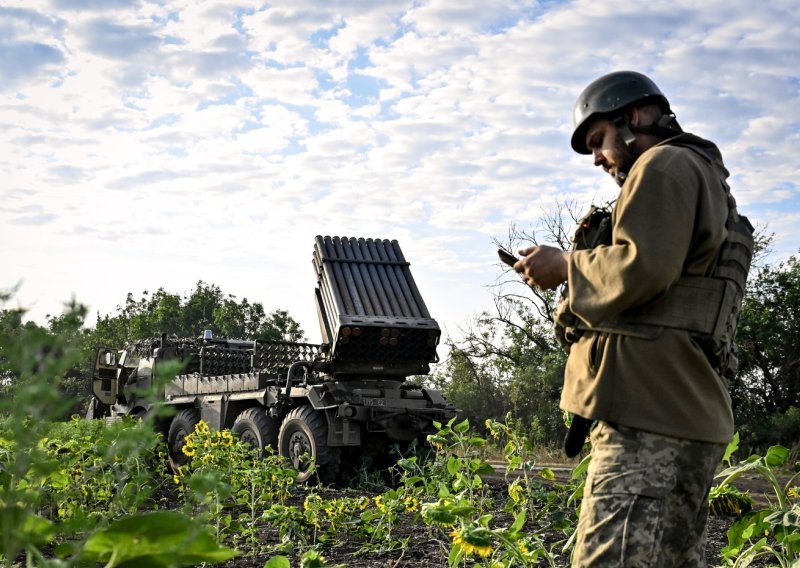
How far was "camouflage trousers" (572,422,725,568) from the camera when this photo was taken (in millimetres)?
2605

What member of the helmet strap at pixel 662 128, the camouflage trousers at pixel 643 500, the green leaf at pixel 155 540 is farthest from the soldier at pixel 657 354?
the green leaf at pixel 155 540

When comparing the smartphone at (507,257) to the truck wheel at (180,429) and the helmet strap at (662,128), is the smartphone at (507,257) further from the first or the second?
the truck wheel at (180,429)

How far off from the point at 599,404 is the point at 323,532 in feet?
12.9

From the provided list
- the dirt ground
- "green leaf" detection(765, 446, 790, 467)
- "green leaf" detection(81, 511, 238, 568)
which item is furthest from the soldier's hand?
the dirt ground

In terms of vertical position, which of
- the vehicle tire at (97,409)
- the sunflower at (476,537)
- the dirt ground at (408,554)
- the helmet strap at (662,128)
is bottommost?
the dirt ground at (408,554)

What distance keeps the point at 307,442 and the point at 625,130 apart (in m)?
8.55

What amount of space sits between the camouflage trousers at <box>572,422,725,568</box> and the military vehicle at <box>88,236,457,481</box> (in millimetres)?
7969

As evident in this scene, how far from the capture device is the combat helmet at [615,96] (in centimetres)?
308

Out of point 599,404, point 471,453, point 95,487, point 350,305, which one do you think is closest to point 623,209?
point 599,404

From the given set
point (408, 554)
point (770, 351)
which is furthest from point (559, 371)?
point (408, 554)

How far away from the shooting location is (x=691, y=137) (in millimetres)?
2973

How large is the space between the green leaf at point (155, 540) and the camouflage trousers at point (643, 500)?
1766 mm

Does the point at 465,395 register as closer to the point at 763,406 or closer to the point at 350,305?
the point at 763,406

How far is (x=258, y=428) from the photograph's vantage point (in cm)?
1183
